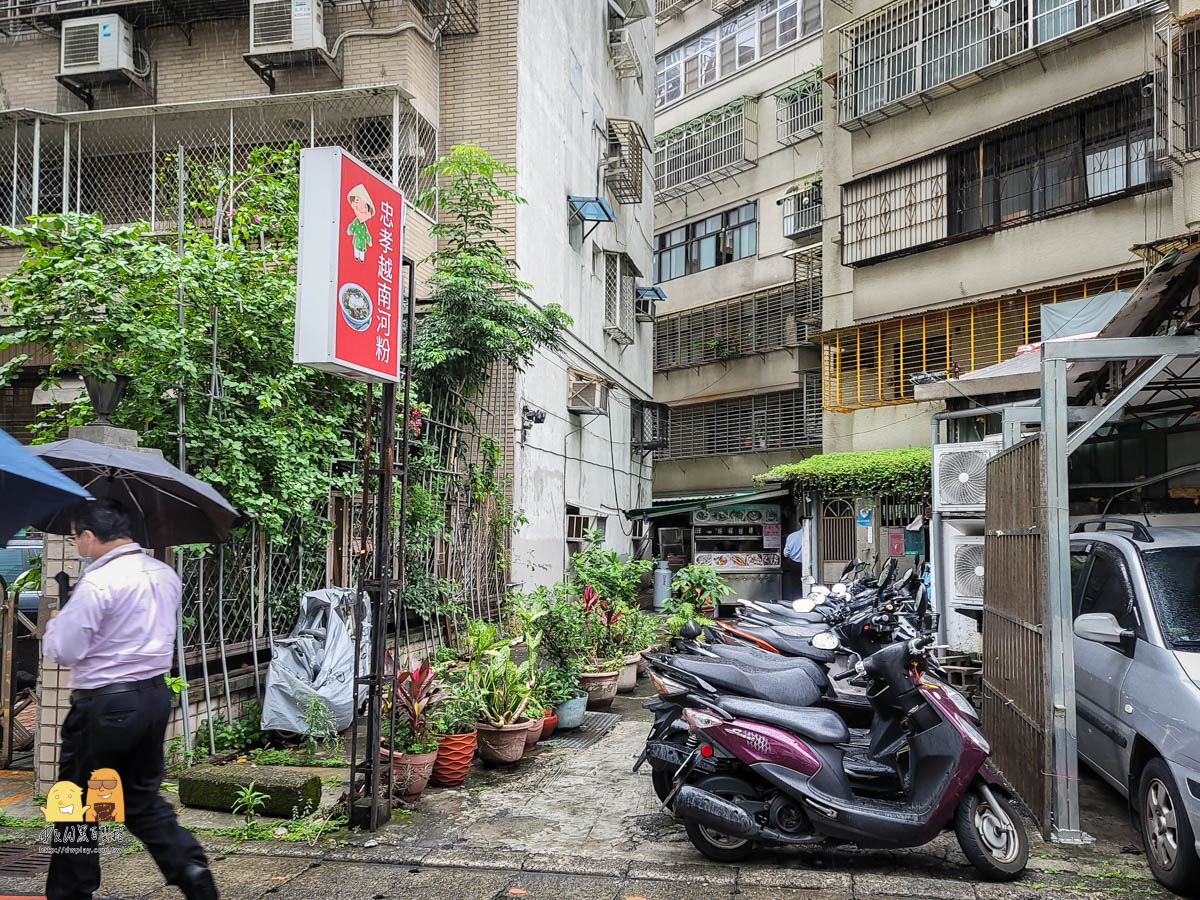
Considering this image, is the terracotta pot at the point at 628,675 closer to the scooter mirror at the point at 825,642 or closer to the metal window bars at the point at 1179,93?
the scooter mirror at the point at 825,642

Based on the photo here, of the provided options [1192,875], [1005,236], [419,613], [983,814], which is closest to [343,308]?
[983,814]

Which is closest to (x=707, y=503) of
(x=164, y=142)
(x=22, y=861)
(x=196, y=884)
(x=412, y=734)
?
(x=164, y=142)

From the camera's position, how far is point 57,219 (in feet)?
23.0

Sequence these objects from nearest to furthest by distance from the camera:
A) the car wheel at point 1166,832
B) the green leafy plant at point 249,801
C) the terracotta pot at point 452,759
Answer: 1. the car wheel at point 1166,832
2. the green leafy plant at point 249,801
3. the terracotta pot at point 452,759

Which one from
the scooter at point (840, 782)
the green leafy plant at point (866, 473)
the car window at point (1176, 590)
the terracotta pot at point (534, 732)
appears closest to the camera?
the scooter at point (840, 782)

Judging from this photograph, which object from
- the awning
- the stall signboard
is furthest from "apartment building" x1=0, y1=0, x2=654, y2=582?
the stall signboard

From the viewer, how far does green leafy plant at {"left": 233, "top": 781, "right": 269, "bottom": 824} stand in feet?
19.1

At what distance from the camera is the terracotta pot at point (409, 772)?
20.1ft

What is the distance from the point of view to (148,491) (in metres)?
5.74

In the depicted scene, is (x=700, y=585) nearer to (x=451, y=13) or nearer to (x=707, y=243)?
(x=451, y=13)

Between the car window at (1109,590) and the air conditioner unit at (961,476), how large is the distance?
158 inches

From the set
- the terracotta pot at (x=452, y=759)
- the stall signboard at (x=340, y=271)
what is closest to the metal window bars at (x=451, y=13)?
the stall signboard at (x=340, y=271)

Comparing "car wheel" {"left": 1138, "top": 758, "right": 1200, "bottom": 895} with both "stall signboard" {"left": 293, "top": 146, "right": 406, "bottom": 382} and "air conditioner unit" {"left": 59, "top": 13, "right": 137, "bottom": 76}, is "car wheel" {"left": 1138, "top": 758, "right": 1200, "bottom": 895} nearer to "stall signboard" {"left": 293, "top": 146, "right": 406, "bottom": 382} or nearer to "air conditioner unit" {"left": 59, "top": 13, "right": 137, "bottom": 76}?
"stall signboard" {"left": 293, "top": 146, "right": 406, "bottom": 382}

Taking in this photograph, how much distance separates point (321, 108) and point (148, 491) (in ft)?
28.0
